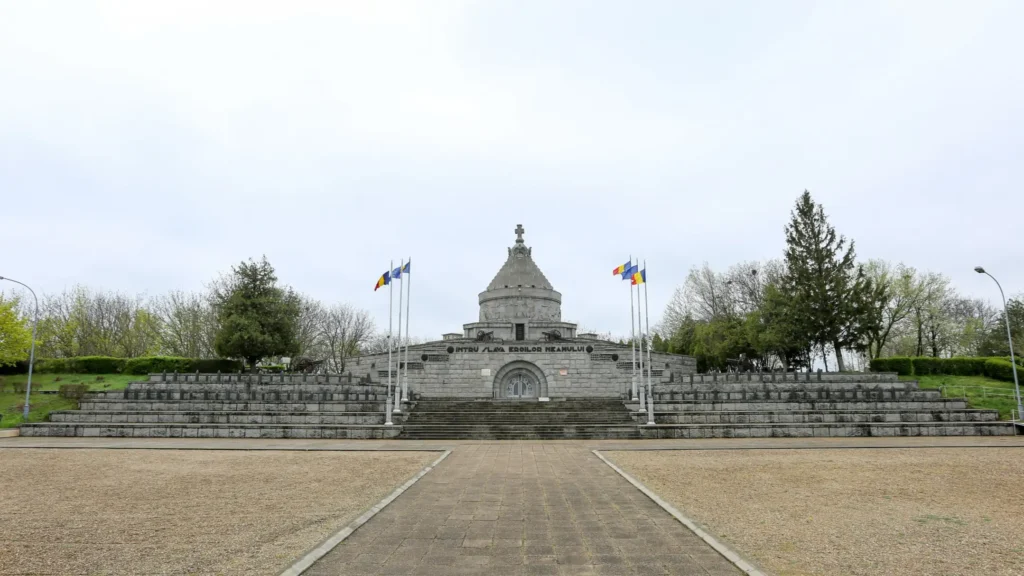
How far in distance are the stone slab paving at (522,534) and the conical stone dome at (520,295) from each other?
118ft

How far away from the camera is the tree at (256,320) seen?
3819cm

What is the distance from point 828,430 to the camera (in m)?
24.2

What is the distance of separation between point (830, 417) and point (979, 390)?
46.3 ft

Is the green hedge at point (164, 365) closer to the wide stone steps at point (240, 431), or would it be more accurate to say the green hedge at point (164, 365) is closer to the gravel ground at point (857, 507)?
the wide stone steps at point (240, 431)

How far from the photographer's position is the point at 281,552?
7059 mm

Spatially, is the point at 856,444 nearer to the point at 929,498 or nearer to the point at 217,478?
the point at 929,498

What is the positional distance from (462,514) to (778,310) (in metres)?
37.6

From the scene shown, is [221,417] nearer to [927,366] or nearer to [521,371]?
[521,371]

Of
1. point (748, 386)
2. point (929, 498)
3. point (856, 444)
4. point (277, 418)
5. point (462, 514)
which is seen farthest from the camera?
point (748, 386)

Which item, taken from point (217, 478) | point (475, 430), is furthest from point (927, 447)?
point (217, 478)

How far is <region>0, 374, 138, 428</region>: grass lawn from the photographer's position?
29.4 m

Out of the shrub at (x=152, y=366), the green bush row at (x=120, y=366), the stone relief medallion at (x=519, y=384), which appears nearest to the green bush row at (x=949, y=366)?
the stone relief medallion at (x=519, y=384)

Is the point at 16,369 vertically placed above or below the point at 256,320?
below

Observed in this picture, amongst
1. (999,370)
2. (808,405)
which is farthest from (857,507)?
(999,370)
